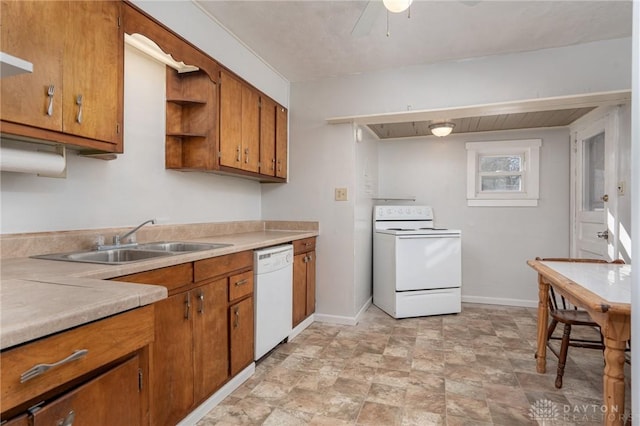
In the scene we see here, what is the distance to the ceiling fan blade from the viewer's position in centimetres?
175

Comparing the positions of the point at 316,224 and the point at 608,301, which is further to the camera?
the point at 316,224

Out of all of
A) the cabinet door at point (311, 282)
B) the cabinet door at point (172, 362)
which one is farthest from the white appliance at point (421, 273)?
the cabinet door at point (172, 362)

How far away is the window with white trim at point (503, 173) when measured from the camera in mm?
3951

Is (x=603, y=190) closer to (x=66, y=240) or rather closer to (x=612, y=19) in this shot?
(x=612, y=19)

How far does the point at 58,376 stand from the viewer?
76 cm

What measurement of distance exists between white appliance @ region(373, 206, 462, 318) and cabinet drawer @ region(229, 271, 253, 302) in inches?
69.5

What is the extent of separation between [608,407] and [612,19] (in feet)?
8.30

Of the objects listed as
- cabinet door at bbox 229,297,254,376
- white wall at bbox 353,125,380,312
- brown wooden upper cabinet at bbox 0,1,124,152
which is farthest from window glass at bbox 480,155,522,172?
brown wooden upper cabinet at bbox 0,1,124,152

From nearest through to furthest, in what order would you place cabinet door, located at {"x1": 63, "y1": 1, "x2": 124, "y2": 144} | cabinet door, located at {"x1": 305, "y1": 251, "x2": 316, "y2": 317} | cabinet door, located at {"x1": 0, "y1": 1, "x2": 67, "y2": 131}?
cabinet door, located at {"x1": 0, "y1": 1, "x2": 67, "y2": 131}, cabinet door, located at {"x1": 63, "y1": 1, "x2": 124, "y2": 144}, cabinet door, located at {"x1": 305, "y1": 251, "x2": 316, "y2": 317}

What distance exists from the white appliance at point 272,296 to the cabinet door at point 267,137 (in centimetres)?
78

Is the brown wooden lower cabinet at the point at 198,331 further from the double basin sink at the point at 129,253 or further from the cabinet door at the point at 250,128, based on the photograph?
the cabinet door at the point at 250,128

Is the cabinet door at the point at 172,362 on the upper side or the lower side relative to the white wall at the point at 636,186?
lower

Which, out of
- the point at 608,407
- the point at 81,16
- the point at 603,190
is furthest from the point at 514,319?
the point at 81,16

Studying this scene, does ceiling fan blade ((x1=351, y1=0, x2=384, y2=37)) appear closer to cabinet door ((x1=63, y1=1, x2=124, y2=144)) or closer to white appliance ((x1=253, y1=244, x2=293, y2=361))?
cabinet door ((x1=63, y1=1, x2=124, y2=144))
